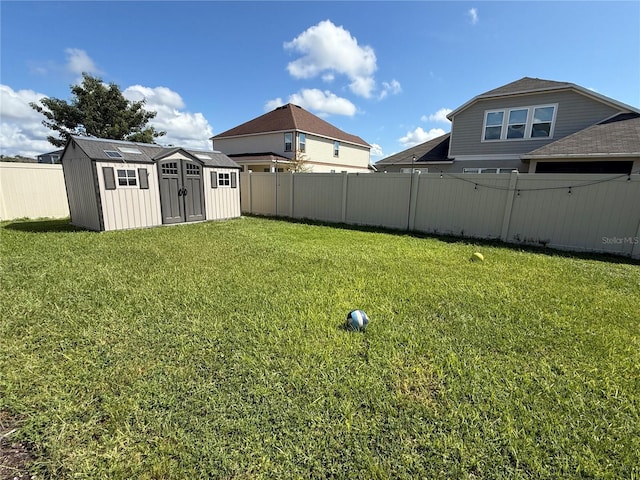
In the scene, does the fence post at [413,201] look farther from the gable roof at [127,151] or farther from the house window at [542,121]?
the house window at [542,121]

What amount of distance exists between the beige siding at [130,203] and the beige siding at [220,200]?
67.5 inches

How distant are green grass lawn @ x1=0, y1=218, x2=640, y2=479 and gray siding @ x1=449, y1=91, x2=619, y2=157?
931 centimetres

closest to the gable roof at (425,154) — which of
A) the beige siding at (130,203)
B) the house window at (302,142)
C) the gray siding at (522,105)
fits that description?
the gray siding at (522,105)

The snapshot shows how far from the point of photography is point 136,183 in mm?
8430

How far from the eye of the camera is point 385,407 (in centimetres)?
200

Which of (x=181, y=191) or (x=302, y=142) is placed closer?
(x=181, y=191)

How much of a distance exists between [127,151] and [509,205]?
10.7 meters

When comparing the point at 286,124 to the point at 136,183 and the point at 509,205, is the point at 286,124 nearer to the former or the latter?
the point at 136,183

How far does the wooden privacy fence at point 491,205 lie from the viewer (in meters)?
6.30

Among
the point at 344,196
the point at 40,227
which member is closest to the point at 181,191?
the point at 40,227

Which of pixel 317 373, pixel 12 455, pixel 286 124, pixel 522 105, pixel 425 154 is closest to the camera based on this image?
pixel 12 455

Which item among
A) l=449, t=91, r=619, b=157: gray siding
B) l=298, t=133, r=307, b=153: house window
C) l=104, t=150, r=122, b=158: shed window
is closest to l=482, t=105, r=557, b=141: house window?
l=449, t=91, r=619, b=157: gray siding

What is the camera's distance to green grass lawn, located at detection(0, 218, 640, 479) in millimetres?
1647

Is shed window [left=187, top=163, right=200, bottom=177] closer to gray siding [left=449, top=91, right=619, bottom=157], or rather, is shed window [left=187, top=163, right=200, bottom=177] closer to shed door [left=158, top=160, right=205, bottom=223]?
shed door [left=158, top=160, right=205, bottom=223]
